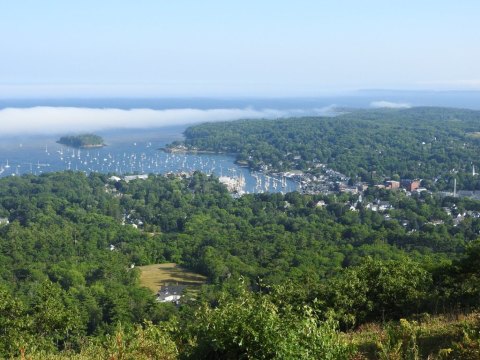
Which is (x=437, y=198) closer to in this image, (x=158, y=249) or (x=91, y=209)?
(x=158, y=249)

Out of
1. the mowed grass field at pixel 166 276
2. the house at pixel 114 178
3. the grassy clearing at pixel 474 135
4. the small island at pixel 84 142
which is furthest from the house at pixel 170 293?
the small island at pixel 84 142

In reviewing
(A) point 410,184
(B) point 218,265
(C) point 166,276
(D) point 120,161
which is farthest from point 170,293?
(D) point 120,161

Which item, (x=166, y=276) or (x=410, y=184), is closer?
(x=166, y=276)

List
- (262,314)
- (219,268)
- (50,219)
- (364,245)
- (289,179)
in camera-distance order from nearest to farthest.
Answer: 1. (262,314)
2. (219,268)
3. (364,245)
4. (50,219)
5. (289,179)

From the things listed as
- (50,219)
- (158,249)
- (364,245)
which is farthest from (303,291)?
(50,219)

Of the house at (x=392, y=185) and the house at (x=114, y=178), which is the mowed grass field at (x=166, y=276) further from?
the house at (x=392, y=185)

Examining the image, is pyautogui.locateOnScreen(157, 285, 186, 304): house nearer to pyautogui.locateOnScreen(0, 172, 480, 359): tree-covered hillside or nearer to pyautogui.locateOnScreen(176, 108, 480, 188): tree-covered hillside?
pyautogui.locateOnScreen(0, 172, 480, 359): tree-covered hillside

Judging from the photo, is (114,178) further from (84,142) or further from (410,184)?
(84,142)

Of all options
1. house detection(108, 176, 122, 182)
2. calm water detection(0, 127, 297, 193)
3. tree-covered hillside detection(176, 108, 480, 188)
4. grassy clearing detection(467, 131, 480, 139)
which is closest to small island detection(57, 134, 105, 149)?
calm water detection(0, 127, 297, 193)
